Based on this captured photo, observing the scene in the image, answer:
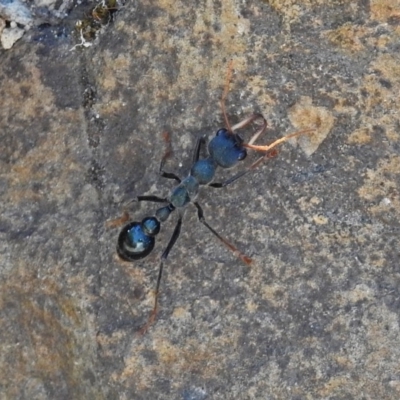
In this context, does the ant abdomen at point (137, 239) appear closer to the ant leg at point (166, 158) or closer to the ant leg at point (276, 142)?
the ant leg at point (166, 158)

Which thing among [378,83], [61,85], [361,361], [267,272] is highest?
[61,85]

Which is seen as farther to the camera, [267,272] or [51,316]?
[51,316]

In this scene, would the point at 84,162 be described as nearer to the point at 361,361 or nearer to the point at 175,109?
the point at 175,109

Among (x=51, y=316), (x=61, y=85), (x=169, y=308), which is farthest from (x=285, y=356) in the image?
(x=61, y=85)

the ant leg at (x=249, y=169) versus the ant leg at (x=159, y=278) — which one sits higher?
the ant leg at (x=249, y=169)

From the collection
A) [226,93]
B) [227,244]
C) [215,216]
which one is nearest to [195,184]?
[215,216]

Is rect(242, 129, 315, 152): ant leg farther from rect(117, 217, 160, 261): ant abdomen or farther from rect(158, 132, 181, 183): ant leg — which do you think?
rect(117, 217, 160, 261): ant abdomen

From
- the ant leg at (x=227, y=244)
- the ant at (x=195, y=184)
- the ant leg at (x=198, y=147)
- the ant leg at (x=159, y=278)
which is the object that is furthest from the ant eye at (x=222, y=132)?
the ant leg at (x=159, y=278)
